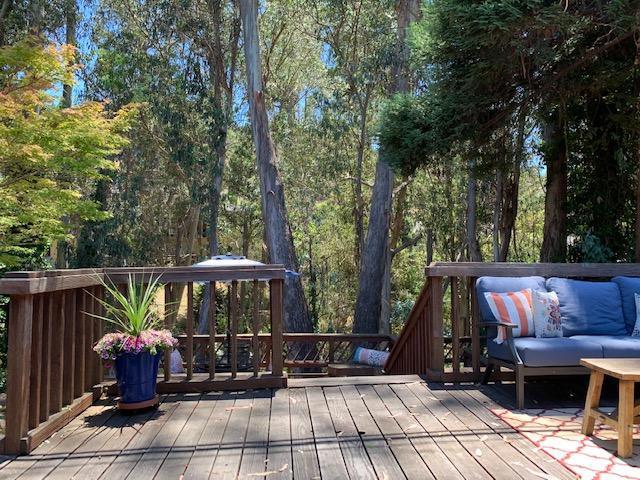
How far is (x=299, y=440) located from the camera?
299 centimetres

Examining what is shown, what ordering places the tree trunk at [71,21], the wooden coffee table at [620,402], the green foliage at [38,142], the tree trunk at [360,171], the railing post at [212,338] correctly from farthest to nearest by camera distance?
1. the tree trunk at [360,171]
2. the tree trunk at [71,21]
3. the green foliage at [38,142]
4. the railing post at [212,338]
5. the wooden coffee table at [620,402]

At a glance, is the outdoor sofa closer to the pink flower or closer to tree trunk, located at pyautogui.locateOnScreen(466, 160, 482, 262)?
the pink flower

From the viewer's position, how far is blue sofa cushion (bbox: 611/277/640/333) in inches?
164

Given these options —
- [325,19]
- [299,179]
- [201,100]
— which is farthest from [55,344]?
[299,179]

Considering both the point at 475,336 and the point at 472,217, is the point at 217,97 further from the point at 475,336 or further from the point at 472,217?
the point at 475,336

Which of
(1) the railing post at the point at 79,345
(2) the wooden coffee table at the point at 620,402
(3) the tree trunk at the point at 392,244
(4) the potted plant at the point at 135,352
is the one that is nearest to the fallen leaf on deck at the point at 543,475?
(2) the wooden coffee table at the point at 620,402

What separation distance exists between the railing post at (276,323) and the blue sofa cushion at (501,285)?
156cm

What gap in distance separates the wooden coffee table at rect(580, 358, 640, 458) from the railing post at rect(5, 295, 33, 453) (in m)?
3.10

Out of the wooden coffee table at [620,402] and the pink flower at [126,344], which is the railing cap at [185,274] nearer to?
the pink flower at [126,344]

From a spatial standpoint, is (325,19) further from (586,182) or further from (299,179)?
(586,182)

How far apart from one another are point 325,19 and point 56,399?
12488 mm

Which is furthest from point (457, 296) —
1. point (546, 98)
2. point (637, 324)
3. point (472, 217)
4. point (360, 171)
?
point (360, 171)

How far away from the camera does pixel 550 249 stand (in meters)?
6.56

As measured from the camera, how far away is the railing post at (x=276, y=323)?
417 cm
